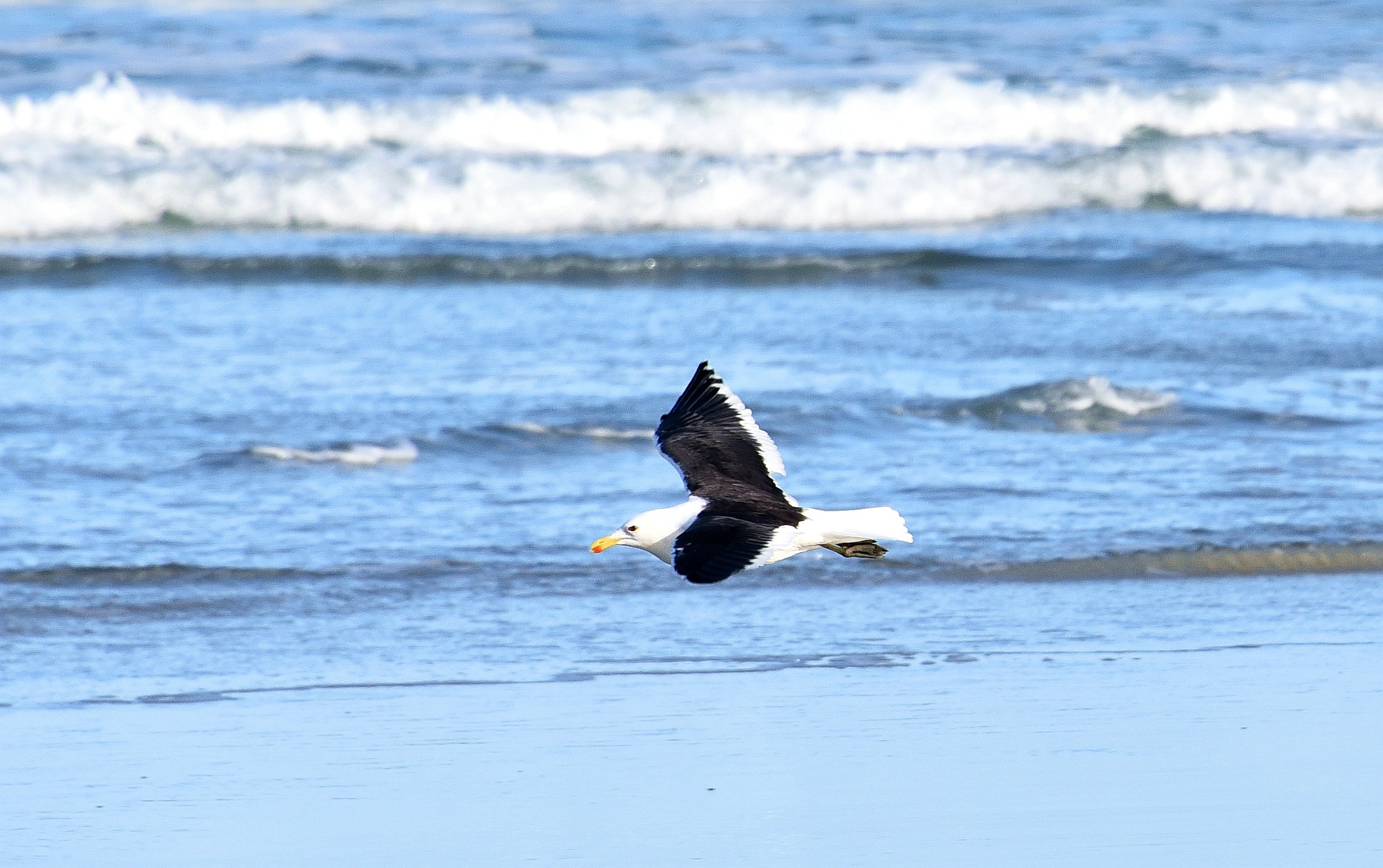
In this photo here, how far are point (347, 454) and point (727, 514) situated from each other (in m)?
3.19

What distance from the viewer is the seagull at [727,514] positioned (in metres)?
5.15

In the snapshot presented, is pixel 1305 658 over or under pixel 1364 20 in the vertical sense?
under

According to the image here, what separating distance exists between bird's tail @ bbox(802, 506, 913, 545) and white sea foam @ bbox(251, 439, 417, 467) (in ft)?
10.4

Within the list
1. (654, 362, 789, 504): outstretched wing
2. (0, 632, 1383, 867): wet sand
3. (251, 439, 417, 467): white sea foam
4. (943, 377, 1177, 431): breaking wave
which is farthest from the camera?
(943, 377, 1177, 431): breaking wave

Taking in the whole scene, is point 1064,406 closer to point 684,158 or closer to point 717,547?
point 717,547

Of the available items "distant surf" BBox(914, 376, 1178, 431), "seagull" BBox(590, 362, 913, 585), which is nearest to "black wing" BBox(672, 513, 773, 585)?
"seagull" BBox(590, 362, 913, 585)

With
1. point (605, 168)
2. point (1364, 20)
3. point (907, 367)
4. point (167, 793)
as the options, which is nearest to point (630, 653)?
point (167, 793)

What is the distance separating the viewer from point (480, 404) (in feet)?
30.6

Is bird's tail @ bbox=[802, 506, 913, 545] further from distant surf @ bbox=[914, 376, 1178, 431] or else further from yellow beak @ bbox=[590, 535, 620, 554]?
distant surf @ bbox=[914, 376, 1178, 431]

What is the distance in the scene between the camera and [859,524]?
18.4 ft

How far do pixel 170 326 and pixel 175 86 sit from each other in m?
7.63

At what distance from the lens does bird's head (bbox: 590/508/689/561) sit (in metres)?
5.79

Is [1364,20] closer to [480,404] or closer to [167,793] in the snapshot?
[480,404]

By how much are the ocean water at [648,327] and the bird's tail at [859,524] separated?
63 centimetres
